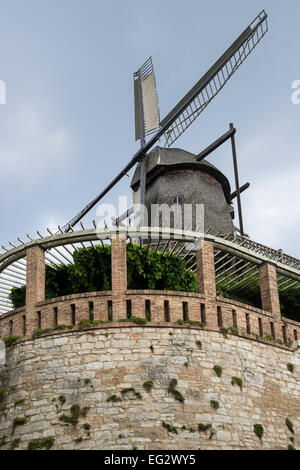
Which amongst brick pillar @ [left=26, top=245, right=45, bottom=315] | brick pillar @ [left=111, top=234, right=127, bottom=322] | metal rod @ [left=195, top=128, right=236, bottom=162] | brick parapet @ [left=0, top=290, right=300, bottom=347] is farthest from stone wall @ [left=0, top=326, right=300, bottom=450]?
metal rod @ [left=195, top=128, right=236, bottom=162]

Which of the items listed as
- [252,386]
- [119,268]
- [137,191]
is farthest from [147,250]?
[137,191]

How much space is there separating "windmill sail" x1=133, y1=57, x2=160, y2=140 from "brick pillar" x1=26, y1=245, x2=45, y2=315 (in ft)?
41.7

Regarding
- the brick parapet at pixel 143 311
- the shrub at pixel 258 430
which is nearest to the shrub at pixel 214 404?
the shrub at pixel 258 430

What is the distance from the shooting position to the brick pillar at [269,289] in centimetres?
1964

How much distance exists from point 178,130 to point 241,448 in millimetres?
16014

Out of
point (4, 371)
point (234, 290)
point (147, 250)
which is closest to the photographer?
point (4, 371)

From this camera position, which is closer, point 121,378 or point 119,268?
point 121,378

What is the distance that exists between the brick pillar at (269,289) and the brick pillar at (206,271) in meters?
2.01

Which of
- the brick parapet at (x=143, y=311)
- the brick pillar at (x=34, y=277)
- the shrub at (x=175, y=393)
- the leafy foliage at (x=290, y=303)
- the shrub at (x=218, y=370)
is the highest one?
the leafy foliage at (x=290, y=303)

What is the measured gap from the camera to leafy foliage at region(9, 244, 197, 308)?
19.3m

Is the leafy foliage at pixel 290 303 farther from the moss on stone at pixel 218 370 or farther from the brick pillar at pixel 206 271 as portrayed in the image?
the moss on stone at pixel 218 370

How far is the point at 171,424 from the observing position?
1584 centimetres
